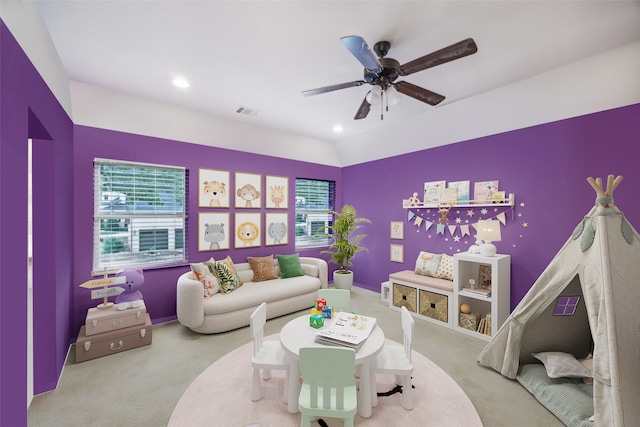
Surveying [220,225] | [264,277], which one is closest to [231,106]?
[220,225]

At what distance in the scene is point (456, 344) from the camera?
10.3 ft

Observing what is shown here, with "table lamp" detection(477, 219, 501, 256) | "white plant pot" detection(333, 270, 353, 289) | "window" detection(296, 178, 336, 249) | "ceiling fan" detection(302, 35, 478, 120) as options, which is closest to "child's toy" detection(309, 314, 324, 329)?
"ceiling fan" detection(302, 35, 478, 120)

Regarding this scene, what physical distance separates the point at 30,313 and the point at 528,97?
5.38m

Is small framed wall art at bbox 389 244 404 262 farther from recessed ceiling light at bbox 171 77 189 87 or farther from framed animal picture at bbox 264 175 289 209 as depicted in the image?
recessed ceiling light at bbox 171 77 189 87

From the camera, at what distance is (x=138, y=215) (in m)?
3.64

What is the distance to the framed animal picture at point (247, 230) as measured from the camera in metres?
4.47

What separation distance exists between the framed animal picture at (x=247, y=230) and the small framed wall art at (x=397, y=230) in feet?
8.09

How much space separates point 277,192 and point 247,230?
91 cm

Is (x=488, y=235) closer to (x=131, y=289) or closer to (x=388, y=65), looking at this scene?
(x=388, y=65)

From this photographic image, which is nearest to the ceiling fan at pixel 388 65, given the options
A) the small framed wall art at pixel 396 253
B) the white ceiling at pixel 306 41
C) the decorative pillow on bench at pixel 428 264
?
the white ceiling at pixel 306 41

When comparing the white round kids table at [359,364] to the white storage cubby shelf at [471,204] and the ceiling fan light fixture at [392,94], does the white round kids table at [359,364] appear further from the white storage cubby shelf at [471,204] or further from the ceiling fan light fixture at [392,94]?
the white storage cubby shelf at [471,204]

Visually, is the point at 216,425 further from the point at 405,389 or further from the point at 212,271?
the point at 212,271

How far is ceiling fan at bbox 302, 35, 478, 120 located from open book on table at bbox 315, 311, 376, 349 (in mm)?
2044

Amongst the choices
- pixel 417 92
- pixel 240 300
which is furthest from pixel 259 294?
pixel 417 92
